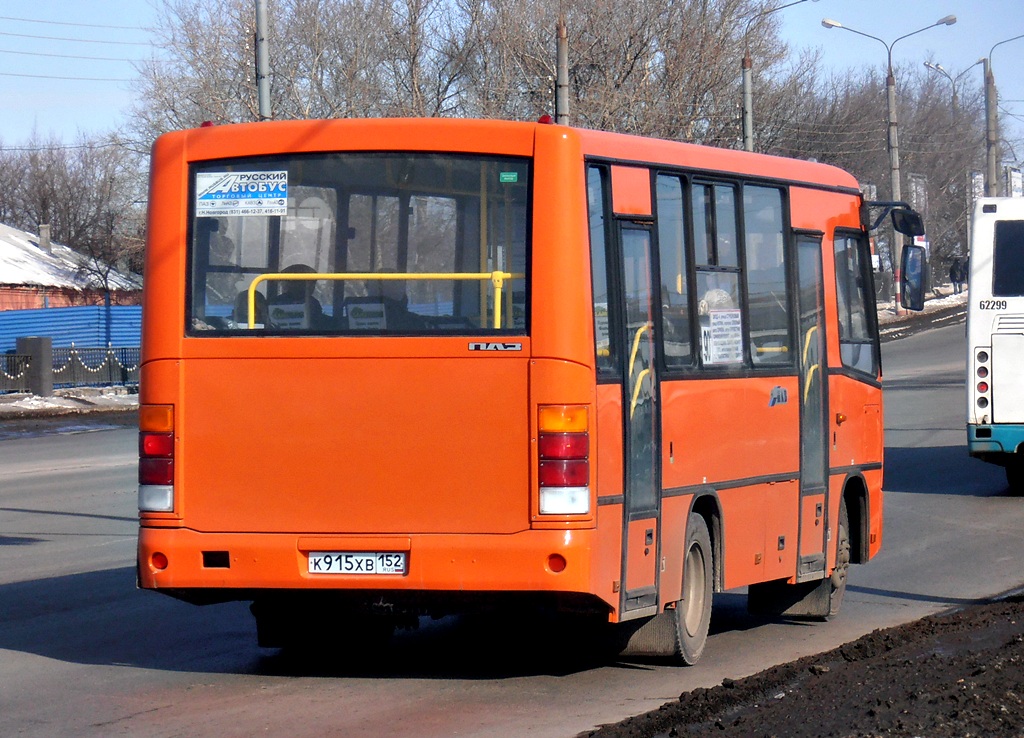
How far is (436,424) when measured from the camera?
6.58m

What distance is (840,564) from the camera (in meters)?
9.42

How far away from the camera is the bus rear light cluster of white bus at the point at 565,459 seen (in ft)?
21.0

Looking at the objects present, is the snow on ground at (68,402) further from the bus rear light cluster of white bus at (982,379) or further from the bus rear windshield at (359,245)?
the bus rear windshield at (359,245)

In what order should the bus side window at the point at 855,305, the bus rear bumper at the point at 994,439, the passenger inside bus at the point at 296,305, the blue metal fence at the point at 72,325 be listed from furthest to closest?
the blue metal fence at the point at 72,325
the bus rear bumper at the point at 994,439
the bus side window at the point at 855,305
the passenger inside bus at the point at 296,305

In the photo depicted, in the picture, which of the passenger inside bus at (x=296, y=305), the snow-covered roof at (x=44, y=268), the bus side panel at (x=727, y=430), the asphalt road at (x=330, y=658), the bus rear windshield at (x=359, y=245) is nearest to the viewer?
the asphalt road at (x=330, y=658)

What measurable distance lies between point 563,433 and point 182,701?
6.95ft

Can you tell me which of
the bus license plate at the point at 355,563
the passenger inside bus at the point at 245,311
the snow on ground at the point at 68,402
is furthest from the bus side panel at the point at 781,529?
the snow on ground at the point at 68,402

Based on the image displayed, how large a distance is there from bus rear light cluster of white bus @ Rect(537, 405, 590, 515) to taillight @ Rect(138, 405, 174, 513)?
1.74 m

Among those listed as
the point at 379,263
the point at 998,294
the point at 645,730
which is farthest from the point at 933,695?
the point at 998,294

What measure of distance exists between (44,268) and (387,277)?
56953mm

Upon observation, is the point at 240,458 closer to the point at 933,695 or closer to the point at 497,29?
the point at 933,695

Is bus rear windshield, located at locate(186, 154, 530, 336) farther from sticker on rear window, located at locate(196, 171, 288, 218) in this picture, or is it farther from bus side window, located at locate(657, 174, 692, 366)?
bus side window, located at locate(657, 174, 692, 366)

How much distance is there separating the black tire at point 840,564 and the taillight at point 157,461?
4.47 meters

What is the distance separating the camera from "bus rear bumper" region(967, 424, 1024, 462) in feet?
53.3
